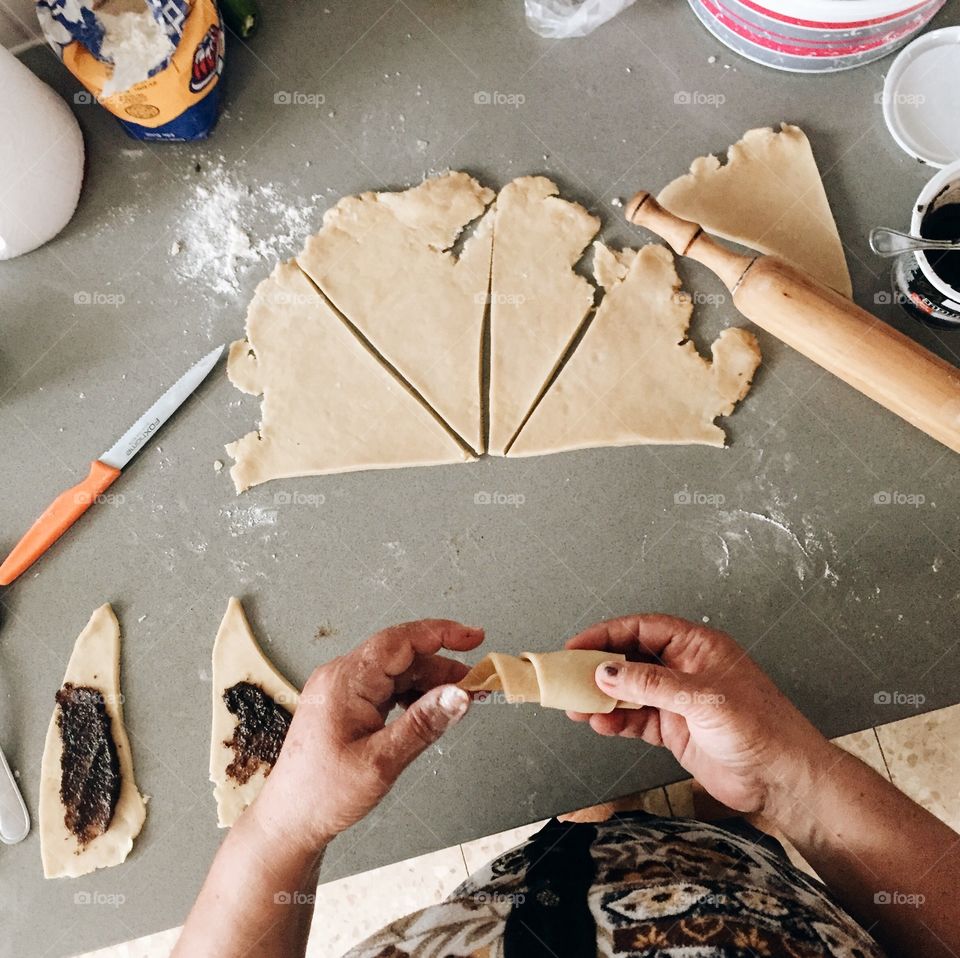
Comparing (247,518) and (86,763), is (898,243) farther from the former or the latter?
(86,763)

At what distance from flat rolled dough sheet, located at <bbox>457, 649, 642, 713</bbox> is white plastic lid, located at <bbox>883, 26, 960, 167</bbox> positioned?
979 mm

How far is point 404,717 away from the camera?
1.01 m

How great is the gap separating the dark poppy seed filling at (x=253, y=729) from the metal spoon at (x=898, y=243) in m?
1.18

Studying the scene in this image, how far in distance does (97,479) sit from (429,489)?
0.55 metres

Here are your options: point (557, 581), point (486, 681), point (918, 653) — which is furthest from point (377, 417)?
point (918, 653)

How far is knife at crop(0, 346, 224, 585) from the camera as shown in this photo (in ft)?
4.46

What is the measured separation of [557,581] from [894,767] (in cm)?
73

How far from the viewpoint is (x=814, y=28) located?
3.93ft

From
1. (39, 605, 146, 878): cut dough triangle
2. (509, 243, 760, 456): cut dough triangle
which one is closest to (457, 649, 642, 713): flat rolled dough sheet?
(509, 243, 760, 456): cut dough triangle

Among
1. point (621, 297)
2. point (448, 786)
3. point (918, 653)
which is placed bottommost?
point (448, 786)

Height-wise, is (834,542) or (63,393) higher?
(63,393)

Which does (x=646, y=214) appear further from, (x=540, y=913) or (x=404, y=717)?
(x=540, y=913)

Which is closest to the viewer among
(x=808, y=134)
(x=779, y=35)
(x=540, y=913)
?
(x=540, y=913)

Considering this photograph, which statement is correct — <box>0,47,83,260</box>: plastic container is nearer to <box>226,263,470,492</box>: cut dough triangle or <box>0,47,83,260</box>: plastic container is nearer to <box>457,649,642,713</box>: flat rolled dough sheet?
<box>226,263,470,492</box>: cut dough triangle
